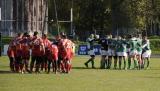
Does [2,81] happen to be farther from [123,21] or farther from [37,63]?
[123,21]

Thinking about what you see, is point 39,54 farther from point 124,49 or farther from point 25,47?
point 124,49

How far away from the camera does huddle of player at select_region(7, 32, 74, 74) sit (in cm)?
2984

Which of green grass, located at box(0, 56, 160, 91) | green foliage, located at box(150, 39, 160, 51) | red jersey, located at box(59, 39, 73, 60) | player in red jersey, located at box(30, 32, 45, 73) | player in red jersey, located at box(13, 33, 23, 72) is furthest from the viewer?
green foliage, located at box(150, 39, 160, 51)

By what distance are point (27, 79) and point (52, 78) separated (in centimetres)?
123

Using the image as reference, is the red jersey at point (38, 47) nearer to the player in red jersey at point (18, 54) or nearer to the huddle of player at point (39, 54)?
the huddle of player at point (39, 54)

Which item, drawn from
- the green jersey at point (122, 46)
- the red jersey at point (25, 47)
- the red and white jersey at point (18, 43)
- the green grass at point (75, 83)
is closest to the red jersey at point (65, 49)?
the red jersey at point (25, 47)

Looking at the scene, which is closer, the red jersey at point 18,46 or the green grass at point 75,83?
the green grass at point 75,83

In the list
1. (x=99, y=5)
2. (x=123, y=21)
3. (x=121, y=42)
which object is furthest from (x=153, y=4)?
(x=121, y=42)

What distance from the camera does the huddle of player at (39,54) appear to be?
29.8 m

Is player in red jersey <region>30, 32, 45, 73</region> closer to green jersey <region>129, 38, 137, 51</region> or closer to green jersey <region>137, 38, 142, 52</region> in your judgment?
green jersey <region>129, 38, 137, 51</region>

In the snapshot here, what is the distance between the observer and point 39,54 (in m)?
29.8

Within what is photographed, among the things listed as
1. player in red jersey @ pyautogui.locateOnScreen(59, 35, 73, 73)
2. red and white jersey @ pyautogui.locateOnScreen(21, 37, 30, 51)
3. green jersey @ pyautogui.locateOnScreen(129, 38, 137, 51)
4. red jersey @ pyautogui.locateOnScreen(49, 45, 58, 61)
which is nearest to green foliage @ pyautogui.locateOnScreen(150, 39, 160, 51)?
green jersey @ pyautogui.locateOnScreen(129, 38, 137, 51)

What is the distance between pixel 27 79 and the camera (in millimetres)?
25516

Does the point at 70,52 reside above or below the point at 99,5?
below
